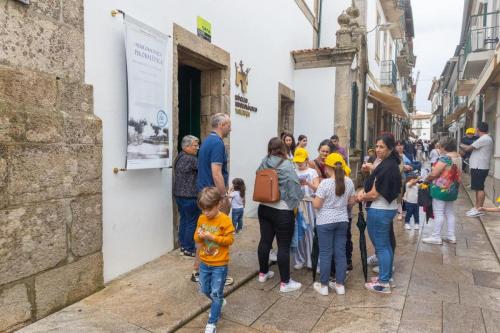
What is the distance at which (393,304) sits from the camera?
10.7 ft

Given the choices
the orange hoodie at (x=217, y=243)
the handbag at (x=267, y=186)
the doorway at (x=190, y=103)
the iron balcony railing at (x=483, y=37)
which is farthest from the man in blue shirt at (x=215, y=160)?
the iron balcony railing at (x=483, y=37)

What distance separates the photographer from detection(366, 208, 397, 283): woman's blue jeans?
3.47 meters

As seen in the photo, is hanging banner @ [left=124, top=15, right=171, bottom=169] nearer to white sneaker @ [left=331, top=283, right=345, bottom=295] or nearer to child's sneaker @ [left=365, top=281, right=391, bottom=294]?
white sneaker @ [left=331, top=283, right=345, bottom=295]

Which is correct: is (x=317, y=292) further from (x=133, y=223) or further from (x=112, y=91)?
(x=112, y=91)

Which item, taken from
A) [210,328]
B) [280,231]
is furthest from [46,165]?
[280,231]

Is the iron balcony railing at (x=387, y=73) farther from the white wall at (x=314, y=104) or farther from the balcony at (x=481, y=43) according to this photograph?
the white wall at (x=314, y=104)

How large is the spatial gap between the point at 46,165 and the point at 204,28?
3.05 metres

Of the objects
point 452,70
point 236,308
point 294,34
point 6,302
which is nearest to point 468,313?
point 236,308

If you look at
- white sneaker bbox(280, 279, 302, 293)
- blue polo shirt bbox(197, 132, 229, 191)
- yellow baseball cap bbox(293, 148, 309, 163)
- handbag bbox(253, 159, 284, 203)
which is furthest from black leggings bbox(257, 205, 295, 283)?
yellow baseball cap bbox(293, 148, 309, 163)

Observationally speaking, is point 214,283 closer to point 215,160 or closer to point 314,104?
point 215,160

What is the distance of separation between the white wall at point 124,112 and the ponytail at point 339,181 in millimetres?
2045

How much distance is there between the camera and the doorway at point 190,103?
5582 mm

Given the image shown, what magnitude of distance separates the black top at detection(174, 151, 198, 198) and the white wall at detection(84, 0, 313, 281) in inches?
10.9

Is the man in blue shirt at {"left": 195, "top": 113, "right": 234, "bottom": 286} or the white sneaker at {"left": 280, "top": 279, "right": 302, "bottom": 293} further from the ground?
the man in blue shirt at {"left": 195, "top": 113, "right": 234, "bottom": 286}
